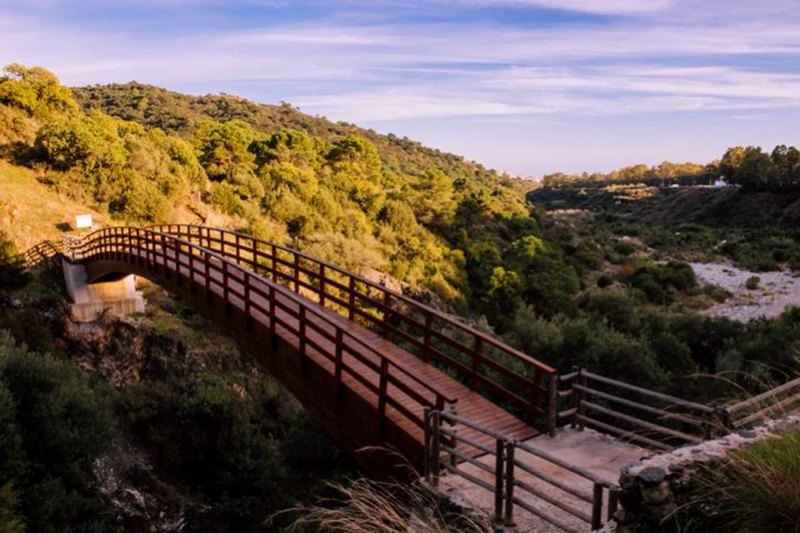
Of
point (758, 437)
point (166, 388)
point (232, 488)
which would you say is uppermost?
point (758, 437)

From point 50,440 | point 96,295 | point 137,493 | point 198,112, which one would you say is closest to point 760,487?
point 50,440

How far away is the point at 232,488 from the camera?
15.4m

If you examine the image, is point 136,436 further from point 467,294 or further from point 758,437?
point 467,294

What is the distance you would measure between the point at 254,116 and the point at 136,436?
64.2 metres

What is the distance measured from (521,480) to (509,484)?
1.03 metres

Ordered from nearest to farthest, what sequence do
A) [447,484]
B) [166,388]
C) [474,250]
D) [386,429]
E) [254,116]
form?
[447,484] < [386,429] < [166,388] < [474,250] < [254,116]

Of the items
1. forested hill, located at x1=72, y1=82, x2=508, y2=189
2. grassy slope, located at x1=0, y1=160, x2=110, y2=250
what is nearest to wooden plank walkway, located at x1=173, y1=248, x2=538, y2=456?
grassy slope, located at x1=0, y1=160, x2=110, y2=250

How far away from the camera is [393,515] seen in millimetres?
5418

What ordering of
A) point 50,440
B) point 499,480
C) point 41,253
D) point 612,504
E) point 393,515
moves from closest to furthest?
point 612,504 < point 393,515 < point 499,480 < point 50,440 < point 41,253

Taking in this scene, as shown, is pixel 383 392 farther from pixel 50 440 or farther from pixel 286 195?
pixel 286 195

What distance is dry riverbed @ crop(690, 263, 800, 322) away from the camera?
111ft

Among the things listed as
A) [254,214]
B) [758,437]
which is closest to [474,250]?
[254,214]

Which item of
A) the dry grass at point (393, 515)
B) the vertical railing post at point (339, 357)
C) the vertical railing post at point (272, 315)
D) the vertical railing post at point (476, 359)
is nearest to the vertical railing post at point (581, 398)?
the vertical railing post at point (476, 359)

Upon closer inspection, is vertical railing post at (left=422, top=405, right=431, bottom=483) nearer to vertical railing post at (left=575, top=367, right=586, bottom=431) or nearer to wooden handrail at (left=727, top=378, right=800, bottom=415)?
vertical railing post at (left=575, top=367, right=586, bottom=431)
